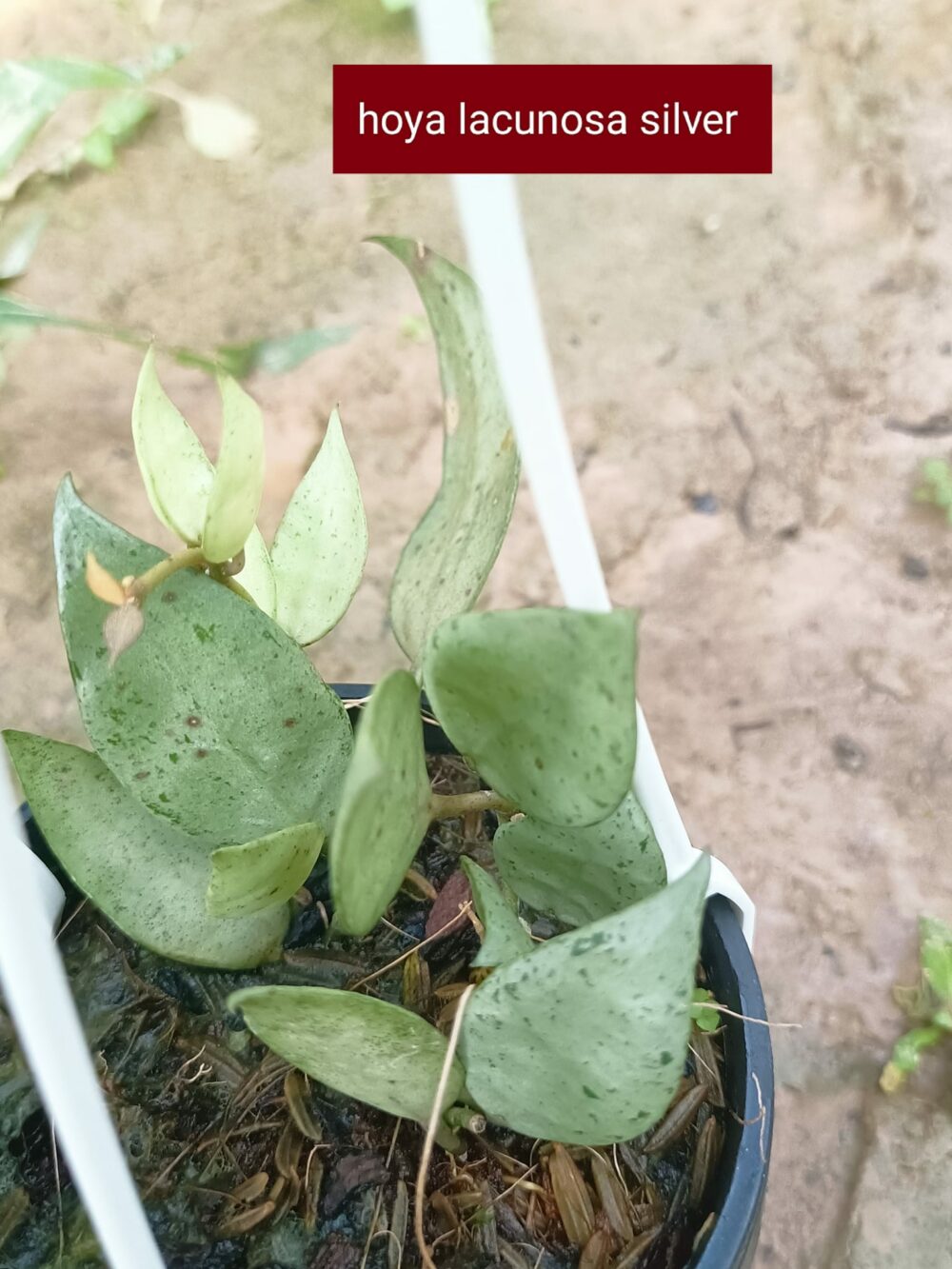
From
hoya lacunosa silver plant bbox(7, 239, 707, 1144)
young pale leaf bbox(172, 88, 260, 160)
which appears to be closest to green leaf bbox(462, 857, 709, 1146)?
hoya lacunosa silver plant bbox(7, 239, 707, 1144)

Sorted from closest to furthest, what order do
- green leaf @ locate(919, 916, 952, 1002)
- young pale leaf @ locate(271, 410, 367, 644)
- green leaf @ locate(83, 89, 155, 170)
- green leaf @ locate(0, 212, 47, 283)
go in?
young pale leaf @ locate(271, 410, 367, 644) < green leaf @ locate(919, 916, 952, 1002) < green leaf @ locate(0, 212, 47, 283) < green leaf @ locate(83, 89, 155, 170)

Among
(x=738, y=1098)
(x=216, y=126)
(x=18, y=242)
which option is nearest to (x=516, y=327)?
(x=738, y=1098)

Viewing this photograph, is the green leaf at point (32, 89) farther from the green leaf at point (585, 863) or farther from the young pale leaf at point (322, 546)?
the green leaf at point (585, 863)

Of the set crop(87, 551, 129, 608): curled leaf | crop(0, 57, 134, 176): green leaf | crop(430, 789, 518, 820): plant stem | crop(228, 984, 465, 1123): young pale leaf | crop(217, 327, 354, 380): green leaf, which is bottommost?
crop(228, 984, 465, 1123): young pale leaf

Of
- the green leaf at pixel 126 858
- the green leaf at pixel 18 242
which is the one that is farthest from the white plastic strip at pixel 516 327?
the green leaf at pixel 18 242

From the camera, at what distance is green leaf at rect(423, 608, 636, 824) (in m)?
0.30

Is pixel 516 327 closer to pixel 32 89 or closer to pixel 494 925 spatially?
pixel 494 925

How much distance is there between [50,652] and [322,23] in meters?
0.98

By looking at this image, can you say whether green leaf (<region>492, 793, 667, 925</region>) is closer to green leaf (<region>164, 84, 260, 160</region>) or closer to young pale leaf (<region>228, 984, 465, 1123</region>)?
young pale leaf (<region>228, 984, 465, 1123</region>)

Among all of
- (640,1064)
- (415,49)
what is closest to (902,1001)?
(640,1064)

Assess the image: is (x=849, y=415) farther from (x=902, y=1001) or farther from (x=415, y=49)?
(x=415, y=49)

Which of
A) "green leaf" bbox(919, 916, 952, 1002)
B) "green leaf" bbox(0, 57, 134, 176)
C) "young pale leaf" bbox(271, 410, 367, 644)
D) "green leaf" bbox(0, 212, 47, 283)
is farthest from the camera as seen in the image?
"green leaf" bbox(0, 212, 47, 283)

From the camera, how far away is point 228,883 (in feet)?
1.23

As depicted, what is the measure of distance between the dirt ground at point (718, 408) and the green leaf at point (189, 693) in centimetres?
54
